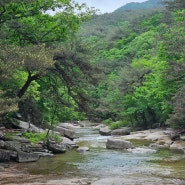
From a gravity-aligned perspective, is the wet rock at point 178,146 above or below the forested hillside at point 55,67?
below

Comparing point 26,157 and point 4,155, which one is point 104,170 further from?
point 4,155

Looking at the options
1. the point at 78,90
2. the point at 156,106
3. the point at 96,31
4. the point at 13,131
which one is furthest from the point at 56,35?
the point at 96,31

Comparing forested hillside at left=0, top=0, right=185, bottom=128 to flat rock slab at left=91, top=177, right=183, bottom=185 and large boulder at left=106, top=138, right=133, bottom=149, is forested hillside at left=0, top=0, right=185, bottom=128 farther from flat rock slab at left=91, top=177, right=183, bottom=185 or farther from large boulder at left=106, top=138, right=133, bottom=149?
flat rock slab at left=91, top=177, right=183, bottom=185

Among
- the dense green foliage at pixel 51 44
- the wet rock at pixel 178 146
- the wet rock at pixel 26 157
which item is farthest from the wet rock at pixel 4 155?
the wet rock at pixel 178 146

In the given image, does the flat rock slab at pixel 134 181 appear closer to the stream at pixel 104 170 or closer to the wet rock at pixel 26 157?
the stream at pixel 104 170

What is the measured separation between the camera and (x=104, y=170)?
19.6 m

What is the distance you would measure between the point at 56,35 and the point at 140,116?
33723mm

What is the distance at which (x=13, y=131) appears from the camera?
26.5 m

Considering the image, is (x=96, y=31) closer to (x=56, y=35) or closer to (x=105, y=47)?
(x=105, y=47)

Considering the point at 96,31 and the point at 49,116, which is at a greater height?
the point at 96,31

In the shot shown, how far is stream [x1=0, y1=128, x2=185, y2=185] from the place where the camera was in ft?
53.1

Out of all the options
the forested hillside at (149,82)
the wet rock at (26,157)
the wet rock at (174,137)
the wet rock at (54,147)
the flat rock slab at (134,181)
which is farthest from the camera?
the wet rock at (174,137)

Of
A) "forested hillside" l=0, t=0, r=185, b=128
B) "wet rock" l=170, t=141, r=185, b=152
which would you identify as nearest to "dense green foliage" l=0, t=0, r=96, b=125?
"forested hillside" l=0, t=0, r=185, b=128

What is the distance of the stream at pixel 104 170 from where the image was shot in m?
16.2
